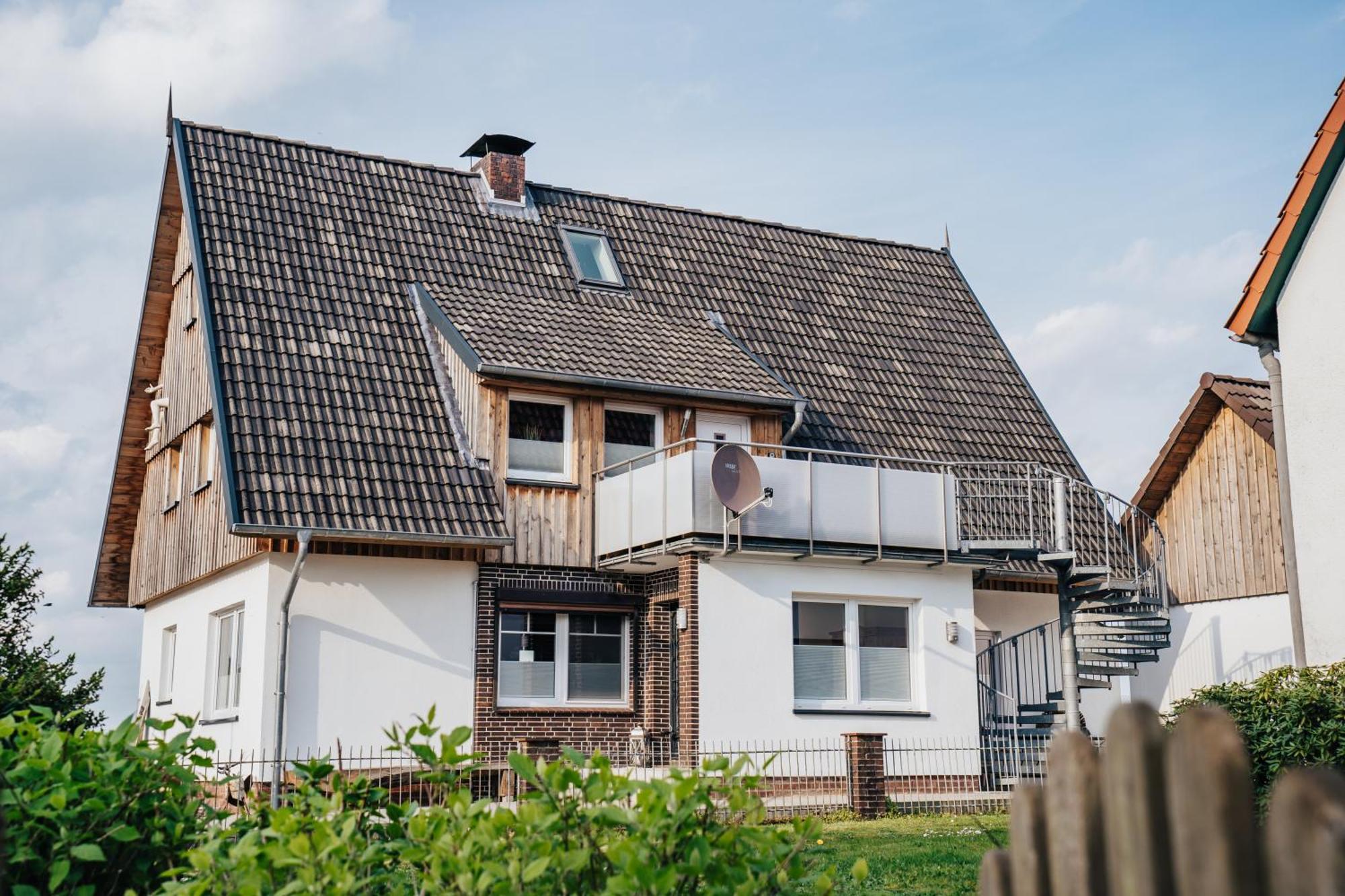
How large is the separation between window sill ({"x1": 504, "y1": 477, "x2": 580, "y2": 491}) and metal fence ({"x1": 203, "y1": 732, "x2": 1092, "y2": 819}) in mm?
3292

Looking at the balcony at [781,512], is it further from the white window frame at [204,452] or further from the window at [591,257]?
the white window frame at [204,452]

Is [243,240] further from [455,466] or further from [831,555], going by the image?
[831,555]

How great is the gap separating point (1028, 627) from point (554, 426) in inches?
324

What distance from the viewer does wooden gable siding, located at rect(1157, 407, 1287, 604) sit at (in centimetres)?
2234

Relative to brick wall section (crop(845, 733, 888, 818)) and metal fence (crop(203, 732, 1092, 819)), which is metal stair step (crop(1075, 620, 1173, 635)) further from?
brick wall section (crop(845, 733, 888, 818))

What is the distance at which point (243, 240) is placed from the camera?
66.0 ft

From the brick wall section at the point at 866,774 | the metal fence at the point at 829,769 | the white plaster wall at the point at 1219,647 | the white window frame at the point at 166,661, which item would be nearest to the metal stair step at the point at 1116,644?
the metal fence at the point at 829,769

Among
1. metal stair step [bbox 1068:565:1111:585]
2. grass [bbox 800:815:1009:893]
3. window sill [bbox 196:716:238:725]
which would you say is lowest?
grass [bbox 800:815:1009:893]

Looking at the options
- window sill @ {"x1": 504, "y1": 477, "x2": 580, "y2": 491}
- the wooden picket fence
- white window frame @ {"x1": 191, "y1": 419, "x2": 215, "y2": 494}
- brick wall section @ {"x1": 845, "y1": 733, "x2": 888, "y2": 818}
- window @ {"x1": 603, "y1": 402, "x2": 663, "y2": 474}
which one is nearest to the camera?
the wooden picket fence

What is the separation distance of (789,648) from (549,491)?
145 inches

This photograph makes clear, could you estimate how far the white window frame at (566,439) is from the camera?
1913 cm

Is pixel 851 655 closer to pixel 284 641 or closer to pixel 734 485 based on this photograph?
pixel 734 485

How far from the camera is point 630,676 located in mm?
19266

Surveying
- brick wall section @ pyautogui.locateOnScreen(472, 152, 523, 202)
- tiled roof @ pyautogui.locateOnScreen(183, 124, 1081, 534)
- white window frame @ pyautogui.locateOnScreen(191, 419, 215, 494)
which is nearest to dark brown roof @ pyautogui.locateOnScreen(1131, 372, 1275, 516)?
tiled roof @ pyautogui.locateOnScreen(183, 124, 1081, 534)
